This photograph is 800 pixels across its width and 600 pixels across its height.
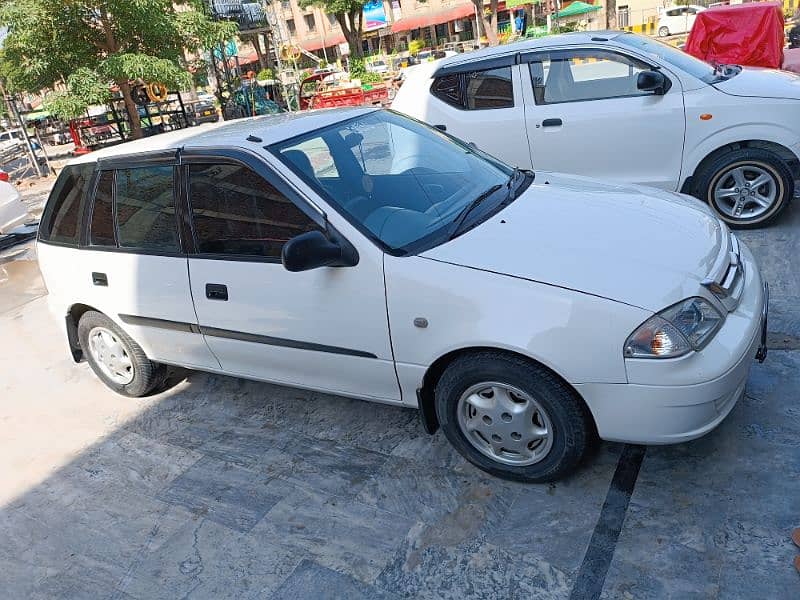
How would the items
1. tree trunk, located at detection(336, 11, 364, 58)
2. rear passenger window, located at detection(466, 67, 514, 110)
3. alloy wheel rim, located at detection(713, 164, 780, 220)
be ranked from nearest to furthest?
alloy wheel rim, located at detection(713, 164, 780, 220) → rear passenger window, located at detection(466, 67, 514, 110) → tree trunk, located at detection(336, 11, 364, 58)

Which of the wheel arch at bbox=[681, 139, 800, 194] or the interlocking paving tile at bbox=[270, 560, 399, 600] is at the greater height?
the wheel arch at bbox=[681, 139, 800, 194]

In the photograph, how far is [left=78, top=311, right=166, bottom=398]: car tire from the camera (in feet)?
13.2

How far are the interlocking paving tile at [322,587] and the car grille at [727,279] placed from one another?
175 centimetres

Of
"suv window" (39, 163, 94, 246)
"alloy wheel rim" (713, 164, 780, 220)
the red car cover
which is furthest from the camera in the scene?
the red car cover

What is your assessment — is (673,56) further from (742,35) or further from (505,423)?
(742,35)

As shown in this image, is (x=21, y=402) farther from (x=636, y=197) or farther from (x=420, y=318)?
(x=636, y=197)

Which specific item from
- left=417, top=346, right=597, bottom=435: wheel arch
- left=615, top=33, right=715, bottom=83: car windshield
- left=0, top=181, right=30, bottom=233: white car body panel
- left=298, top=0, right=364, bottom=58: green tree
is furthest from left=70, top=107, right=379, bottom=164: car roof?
left=298, top=0, right=364, bottom=58: green tree

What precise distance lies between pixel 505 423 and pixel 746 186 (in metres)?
3.67

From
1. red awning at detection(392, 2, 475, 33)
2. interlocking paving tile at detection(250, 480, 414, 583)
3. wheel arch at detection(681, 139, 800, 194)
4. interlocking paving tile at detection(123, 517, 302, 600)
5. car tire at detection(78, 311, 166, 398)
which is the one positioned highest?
red awning at detection(392, 2, 475, 33)

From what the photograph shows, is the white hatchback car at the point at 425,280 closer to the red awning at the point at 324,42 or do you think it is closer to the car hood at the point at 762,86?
the car hood at the point at 762,86

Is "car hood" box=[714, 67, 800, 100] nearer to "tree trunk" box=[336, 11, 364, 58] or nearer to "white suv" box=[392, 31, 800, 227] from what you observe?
"white suv" box=[392, 31, 800, 227]

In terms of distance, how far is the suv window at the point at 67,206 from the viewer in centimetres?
385

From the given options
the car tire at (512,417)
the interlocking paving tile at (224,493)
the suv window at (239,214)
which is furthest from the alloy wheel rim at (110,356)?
the car tire at (512,417)

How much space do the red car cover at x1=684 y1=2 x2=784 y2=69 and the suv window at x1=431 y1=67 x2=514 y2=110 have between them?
16.4 ft
